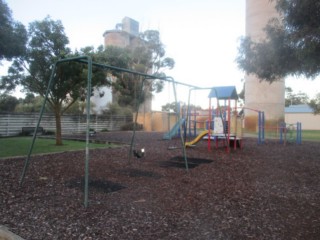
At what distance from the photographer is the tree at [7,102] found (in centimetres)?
2620

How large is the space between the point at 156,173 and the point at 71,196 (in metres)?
2.16

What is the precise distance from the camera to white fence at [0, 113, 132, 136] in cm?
1647

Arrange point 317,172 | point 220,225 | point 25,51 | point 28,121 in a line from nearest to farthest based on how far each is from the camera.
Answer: point 220,225 → point 317,172 → point 25,51 → point 28,121

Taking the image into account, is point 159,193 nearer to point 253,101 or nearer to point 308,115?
point 253,101

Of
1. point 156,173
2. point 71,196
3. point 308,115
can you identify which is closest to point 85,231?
point 71,196

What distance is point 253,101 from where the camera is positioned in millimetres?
22344

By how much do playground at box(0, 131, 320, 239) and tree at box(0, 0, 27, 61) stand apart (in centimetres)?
386

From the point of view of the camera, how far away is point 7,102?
27.2 m

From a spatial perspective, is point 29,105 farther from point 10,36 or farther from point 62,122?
point 10,36

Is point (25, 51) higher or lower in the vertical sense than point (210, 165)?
higher

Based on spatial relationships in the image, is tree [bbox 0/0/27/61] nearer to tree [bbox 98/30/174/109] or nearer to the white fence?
the white fence

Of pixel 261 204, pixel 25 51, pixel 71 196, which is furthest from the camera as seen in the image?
pixel 25 51

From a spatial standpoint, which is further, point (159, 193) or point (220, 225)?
point (159, 193)

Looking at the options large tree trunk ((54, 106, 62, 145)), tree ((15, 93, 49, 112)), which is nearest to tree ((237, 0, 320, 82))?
large tree trunk ((54, 106, 62, 145))
